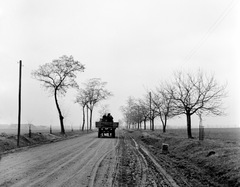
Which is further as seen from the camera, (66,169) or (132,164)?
(132,164)

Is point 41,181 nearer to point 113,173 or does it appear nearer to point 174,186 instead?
point 113,173

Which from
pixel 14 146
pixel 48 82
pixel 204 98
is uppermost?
pixel 48 82

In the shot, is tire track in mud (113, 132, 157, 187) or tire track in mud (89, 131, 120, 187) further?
tire track in mud (113, 132, 157, 187)

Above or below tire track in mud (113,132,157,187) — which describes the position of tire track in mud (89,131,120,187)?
above

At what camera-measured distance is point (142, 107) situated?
59.4 metres

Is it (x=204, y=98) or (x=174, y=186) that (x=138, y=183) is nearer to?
(x=174, y=186)

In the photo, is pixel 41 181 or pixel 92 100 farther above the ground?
pixel 92 100

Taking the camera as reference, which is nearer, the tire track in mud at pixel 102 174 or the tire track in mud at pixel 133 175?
the tire track in mud at pixel 102 174

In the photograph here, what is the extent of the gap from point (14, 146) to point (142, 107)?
135 ft

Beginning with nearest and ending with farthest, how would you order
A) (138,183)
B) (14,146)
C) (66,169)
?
(138,183), (66,169), (14,146)

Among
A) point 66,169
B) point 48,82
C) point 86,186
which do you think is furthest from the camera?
point 48,82

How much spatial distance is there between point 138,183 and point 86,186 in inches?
62.2

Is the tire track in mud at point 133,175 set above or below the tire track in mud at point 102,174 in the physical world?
below

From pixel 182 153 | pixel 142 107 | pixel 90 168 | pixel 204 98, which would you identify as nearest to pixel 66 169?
pixel 90 168
